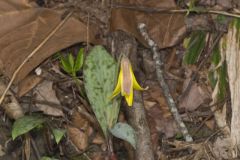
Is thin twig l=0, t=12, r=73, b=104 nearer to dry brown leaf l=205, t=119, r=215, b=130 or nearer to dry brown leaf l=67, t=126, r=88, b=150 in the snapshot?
dry brown leaf l=67, t=126, r=88, b=150

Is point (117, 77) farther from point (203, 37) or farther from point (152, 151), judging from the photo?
point (203, 37)

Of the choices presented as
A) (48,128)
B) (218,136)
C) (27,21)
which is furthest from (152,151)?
(27,21)

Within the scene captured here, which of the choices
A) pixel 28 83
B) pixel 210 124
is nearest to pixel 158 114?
pixel 210 124

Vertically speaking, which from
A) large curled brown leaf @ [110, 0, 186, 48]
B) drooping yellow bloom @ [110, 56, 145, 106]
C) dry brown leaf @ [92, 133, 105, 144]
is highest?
large curled brown leaf @ [110, 0, 186, 48]

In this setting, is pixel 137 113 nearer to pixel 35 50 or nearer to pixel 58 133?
pixel 58 133

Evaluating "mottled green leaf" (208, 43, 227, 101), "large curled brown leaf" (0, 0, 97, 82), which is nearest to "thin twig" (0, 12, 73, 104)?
"large curled brown leaf" (0, 0, 97, 82)

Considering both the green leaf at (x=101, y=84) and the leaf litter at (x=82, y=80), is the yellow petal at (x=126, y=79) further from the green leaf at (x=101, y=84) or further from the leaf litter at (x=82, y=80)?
the leaf litter at (x=82, y=80)
